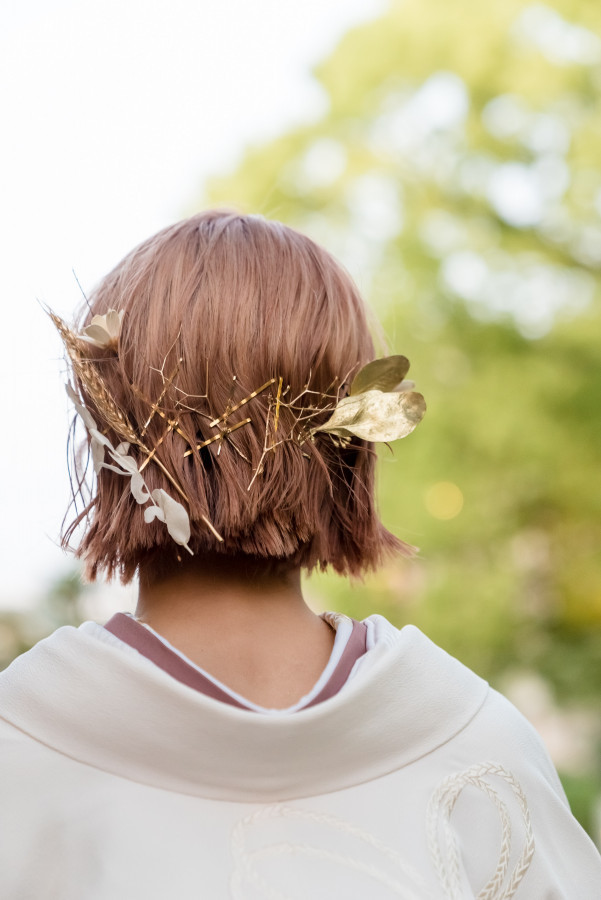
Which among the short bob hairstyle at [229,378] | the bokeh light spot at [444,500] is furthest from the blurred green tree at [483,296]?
the short bob hairstyle at [229,378]

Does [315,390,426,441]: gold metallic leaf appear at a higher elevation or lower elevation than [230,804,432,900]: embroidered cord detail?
higher

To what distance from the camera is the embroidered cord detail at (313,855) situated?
3.30 feet

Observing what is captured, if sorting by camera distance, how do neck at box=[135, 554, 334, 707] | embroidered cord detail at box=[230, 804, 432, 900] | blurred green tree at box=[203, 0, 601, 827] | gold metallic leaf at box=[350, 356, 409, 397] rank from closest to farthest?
embroidered cord detail at box=[230, 804, 432, 900], neck at box=[135, 554, 334, 707], gold metallic leaf at box=[350, 356, 409, 397], blurred green tree at box=[203, 0, 601, 827]

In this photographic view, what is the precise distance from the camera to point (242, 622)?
1.15m

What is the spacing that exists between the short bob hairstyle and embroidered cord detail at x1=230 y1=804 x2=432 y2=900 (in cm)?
30

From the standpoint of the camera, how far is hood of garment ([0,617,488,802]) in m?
1.05

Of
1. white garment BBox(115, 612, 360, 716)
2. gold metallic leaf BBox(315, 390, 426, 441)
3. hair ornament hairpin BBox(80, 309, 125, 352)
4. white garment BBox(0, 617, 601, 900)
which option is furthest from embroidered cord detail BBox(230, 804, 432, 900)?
hair ornament hairpin BBox(80, 309, 125, 352)

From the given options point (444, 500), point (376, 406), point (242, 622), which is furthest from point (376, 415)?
point (444, 500)

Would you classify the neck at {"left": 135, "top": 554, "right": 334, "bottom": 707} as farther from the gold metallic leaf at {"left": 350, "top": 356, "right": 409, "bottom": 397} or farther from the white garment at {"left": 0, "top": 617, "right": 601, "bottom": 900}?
the gold metallic leaf at {"left": 350, "top": 356, "right": 409, "bottom": 397}

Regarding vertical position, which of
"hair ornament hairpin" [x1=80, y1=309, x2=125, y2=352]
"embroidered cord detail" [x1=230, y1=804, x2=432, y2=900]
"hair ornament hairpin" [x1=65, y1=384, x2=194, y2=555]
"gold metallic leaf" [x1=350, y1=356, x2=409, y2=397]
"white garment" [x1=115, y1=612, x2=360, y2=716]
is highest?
"hair ornament hairpin" [x1=80, y1=309, x2=125, y2=352]

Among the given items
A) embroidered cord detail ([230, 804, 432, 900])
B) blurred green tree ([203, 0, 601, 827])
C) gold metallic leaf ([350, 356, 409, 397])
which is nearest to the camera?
embroidered cord detail ([230, 804, 432, 900])

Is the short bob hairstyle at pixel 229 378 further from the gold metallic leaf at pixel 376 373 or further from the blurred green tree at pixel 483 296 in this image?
the blurred green tree at pixel 483 296

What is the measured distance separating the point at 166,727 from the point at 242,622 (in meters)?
0.16

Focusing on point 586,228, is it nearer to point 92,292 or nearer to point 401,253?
point 401,253
